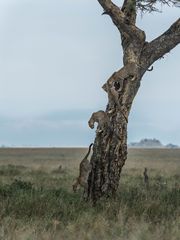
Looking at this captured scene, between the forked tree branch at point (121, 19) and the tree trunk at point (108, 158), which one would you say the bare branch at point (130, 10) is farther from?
the tree trunk at point (108, 158)

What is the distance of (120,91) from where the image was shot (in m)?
13.4

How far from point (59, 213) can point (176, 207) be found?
2.78 metres

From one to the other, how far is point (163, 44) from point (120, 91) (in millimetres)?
1622

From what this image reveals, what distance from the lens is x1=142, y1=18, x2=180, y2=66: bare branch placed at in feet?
45.0

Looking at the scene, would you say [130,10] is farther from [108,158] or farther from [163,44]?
[108,158]

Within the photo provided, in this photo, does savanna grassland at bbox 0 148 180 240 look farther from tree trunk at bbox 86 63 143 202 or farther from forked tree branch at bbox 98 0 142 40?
forked tree branch at bbox 98 0 142 40

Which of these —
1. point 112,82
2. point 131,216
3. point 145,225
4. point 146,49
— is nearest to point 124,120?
point 112,82

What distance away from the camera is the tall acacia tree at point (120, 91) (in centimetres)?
1316

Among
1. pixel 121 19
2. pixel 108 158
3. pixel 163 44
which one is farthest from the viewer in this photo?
pixel 163 44

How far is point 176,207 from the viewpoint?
40.5 feet

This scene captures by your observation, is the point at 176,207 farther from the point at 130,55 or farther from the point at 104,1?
the point at 104,1

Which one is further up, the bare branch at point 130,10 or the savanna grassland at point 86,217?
the bare branch at point 130,10

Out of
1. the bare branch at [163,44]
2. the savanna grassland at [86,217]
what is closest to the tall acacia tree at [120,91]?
the bare branch at [163,44]

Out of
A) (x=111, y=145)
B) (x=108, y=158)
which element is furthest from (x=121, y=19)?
(x=108, y=158)
